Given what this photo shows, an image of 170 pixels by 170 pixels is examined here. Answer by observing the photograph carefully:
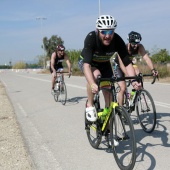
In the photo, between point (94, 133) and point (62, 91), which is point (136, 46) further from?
point (62, 91)

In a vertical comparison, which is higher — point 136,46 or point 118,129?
point 136,46

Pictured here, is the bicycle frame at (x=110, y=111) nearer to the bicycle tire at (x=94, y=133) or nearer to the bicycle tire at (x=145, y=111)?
the bicycle tire at (x=94, y=133)

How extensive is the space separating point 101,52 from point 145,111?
1.98 meters

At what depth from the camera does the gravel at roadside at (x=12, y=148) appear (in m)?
4.80

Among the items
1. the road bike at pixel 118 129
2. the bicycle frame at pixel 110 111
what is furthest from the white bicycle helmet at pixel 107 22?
the bicycle frame at pixel 110 111

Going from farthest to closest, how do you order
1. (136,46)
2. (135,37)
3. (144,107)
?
(136,46) → (135,37) → (144,107)

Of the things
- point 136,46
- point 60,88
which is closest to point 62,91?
point 60,88

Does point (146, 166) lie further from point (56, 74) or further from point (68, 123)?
point (56, 74)

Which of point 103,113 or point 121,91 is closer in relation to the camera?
point 103,113

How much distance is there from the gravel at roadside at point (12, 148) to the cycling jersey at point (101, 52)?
5.76ft

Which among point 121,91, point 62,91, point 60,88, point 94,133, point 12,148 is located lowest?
point 12,148

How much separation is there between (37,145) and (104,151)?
1.28 metres

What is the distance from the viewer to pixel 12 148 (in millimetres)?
5688

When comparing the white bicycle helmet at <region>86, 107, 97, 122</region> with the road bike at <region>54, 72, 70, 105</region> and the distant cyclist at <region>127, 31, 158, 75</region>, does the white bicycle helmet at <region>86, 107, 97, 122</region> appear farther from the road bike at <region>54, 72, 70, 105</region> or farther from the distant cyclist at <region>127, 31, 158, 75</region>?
the road bike at <region>54, 72, 70, 105</region>
